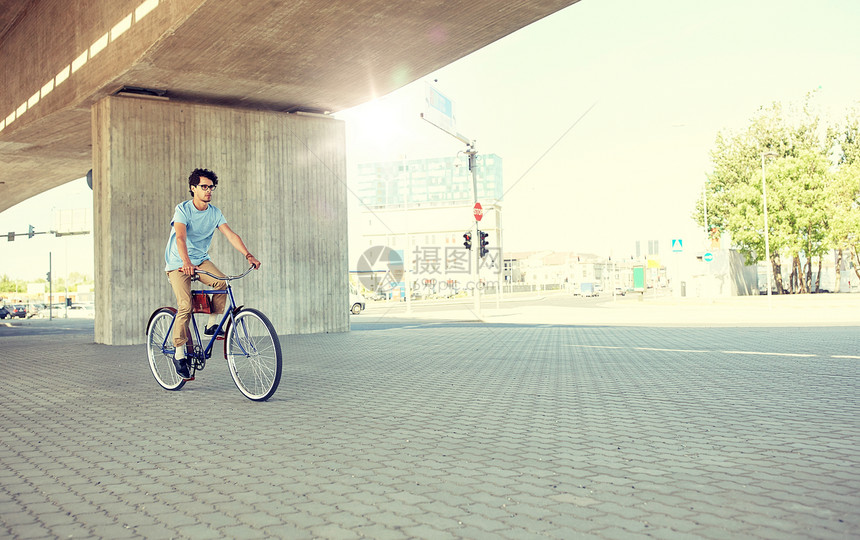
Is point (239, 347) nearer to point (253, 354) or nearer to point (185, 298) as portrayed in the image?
point (253, 354)

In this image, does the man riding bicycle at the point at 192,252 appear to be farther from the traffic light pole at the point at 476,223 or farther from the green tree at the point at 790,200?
the green tree at the point at 790,200

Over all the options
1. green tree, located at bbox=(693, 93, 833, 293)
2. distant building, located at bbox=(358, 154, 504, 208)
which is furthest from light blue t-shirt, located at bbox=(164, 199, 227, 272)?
distant building, located at bbox=(358, 154, 504, 208)

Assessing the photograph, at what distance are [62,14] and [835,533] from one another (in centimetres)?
1666

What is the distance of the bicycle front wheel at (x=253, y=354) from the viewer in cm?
578

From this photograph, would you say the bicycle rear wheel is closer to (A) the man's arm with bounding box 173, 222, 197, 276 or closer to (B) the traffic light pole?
(A) the man's arm with bounding box 173, 222, 197, 276

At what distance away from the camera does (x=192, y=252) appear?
648 centimetres

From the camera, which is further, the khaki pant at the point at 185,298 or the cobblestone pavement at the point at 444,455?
the khaki pant at the point at 185,298

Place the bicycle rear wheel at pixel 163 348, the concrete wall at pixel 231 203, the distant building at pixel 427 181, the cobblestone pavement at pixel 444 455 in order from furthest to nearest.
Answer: the distant building at pixel 427 181, the concrete wall at pixel 231 203, the bicycle rear wheel at pixel 163 348, the cobblestone pavement at pixel 444 455

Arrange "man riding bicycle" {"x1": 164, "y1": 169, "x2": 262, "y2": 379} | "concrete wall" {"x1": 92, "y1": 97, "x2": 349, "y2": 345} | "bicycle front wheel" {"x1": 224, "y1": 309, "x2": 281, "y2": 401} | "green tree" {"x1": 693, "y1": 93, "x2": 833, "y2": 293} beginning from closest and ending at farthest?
"bicycle front wheel" {"x1": 224, "y1": 309, "x2": 281, "y2": 401} < "man riding bicycle" {"x1": 164, "y1": 169, "x2": 262, "y2": 379} < "concrete wall" {"x1": 92, "y1": 97, "x2": 349, "y2": 345} < "green tree" {"x1": 693, "y1": 93, "x2": 833, "y2": 293}

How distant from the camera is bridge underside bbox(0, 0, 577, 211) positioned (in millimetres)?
11023

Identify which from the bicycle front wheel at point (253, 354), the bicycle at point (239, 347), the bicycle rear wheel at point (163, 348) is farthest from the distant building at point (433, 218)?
the bicycle front wheel at point (253, 354)

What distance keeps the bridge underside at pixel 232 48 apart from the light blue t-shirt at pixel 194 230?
5137 mm

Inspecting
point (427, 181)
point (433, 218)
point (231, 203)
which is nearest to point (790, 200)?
point (231, 203)

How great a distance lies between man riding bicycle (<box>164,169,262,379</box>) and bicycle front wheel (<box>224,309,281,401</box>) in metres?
0.36
